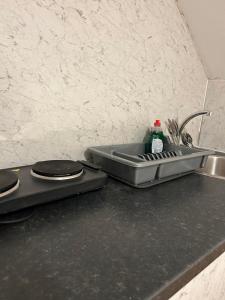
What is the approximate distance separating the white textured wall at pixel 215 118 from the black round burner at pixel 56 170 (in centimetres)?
112

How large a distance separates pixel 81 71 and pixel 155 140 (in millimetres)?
457

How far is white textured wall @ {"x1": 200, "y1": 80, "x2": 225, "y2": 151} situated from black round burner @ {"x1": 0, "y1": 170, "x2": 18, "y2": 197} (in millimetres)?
1322

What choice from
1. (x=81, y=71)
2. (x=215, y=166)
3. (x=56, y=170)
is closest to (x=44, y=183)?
(x=56, y=170)

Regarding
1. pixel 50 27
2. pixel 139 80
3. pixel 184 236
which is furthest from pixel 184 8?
pixel 184 236

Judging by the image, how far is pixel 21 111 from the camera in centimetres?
80

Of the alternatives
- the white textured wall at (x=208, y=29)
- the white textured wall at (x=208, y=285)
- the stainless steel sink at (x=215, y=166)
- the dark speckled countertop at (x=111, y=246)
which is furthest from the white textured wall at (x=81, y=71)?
the white textured wall at (x=208, y=285)

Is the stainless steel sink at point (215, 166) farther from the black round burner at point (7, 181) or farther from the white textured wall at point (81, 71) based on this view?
the black round burner at point (7, 181)

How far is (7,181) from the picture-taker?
0.61 metres

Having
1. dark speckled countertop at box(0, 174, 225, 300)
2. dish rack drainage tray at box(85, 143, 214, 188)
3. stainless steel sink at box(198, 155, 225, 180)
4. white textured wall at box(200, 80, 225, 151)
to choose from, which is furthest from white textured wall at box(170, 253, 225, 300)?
white textured wall at box(200, 80, 225, 151)

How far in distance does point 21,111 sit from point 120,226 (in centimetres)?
49

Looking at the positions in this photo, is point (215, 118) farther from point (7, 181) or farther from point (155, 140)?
point (7, 181)

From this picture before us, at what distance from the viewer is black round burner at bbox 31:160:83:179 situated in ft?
2.31

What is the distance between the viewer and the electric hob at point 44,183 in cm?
59

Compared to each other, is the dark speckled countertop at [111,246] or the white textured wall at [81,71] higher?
the white textured wall at [81,71]
